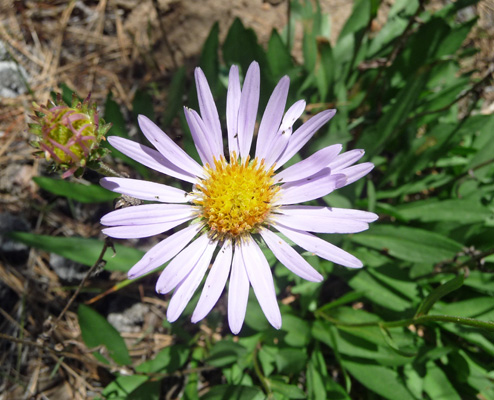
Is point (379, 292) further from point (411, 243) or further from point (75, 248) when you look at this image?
point (75, 248)

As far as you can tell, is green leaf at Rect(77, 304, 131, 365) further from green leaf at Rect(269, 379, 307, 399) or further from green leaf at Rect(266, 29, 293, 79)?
green leaf at Rect(266, 29, 293, 79)

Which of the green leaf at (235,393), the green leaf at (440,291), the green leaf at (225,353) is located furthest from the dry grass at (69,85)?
the green leaf at (440,291)

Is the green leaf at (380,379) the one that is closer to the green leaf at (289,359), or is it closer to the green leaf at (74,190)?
the green leaf at (289,359)

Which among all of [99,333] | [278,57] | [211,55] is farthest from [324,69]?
[99,333]

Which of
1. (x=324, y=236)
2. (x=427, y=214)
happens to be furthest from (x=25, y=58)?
(x=427, y=214)

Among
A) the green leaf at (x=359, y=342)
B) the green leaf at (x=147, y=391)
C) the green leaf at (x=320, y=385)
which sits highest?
the green leaf at (x=359, y=342)

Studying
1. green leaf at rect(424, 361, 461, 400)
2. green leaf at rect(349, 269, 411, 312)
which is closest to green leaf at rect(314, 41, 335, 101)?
green leaf at rect(349, 269, 411, 312)
